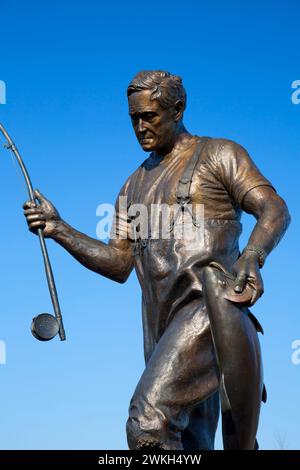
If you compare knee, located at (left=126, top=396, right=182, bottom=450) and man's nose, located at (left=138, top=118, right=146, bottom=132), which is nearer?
knee, located at (left=126, top=396, right=182, bottom=450)

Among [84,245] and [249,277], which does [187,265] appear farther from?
[84,245]

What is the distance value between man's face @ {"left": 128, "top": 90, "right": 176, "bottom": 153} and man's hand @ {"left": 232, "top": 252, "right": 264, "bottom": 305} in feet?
5.77

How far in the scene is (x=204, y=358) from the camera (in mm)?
10984

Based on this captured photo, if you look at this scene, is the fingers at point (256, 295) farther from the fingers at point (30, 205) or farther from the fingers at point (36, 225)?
the fingers at point (30, 205)

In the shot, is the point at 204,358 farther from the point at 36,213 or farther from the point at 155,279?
the point at 36,213

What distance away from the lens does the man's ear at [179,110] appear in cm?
1188

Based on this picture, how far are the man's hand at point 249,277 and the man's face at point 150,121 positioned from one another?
1.76 m

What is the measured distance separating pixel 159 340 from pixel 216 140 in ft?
5.67

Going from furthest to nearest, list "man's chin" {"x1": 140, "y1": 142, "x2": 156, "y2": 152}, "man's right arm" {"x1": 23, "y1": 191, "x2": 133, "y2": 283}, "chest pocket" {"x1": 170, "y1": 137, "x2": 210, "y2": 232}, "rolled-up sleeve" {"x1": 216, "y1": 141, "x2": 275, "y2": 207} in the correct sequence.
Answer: "man's right arm" {"x1": 23, "y1": 191, "x2": 133, "y2": 283} < "man's chin" {"x1": 140, "y1": 142, "x2": 156, "y2": 152} < "chest pocket" {"x1": 170, "y1": 137, "x2": 210, "y2": 232} < "rolled-up sleeve" {"x1": 216, "y1": 141, "x2": 275, "y2": 207}

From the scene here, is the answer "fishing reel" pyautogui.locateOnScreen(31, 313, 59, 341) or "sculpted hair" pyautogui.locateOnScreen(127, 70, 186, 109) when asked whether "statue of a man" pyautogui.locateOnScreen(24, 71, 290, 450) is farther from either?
"fishing reel" pyautogui.locateOnScreen(31, 313, 59, 341)

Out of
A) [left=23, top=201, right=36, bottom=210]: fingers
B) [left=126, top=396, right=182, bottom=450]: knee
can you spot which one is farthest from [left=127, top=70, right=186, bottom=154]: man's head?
[left=126, top=396, right=182, bottom=450]: knee

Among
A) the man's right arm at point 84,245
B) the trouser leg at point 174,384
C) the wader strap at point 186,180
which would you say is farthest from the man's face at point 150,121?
the trouser leg at point 174,384

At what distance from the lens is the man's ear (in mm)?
11875

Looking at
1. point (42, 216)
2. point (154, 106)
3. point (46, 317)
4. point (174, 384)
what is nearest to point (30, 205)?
point (42, 216)
